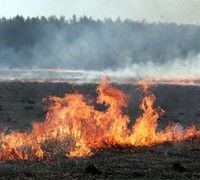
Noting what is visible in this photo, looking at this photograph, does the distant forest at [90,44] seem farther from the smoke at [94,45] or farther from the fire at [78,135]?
the fire at [78,135]

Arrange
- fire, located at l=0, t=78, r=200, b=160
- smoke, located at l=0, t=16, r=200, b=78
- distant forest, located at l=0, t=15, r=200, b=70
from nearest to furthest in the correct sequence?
1. fire, located at l=0, t=78, r=200, b=160
2. smoke, located at l=0, t=16, r=200, b=78
3. distant forest, located at l=0, t=15, r=200, b=70

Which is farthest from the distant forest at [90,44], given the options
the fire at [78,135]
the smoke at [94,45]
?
the fire at [78,135]

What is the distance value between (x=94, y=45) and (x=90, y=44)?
4.14 feet

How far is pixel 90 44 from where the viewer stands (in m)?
121

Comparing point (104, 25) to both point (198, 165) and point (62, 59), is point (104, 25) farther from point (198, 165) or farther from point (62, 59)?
point (198, 165)

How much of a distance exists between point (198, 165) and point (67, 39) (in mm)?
107175

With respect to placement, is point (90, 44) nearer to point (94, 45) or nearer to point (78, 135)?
point (94, 45)

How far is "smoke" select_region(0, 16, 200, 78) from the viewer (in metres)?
108

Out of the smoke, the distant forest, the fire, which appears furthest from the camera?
the distant forest

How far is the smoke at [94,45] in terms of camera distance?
353 feet

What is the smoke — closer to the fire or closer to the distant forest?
the distant forest

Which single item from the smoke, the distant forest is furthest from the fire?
the distant forest

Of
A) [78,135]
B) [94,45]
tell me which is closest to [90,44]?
[94,45]

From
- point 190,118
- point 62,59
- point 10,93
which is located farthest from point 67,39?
point 190,118
